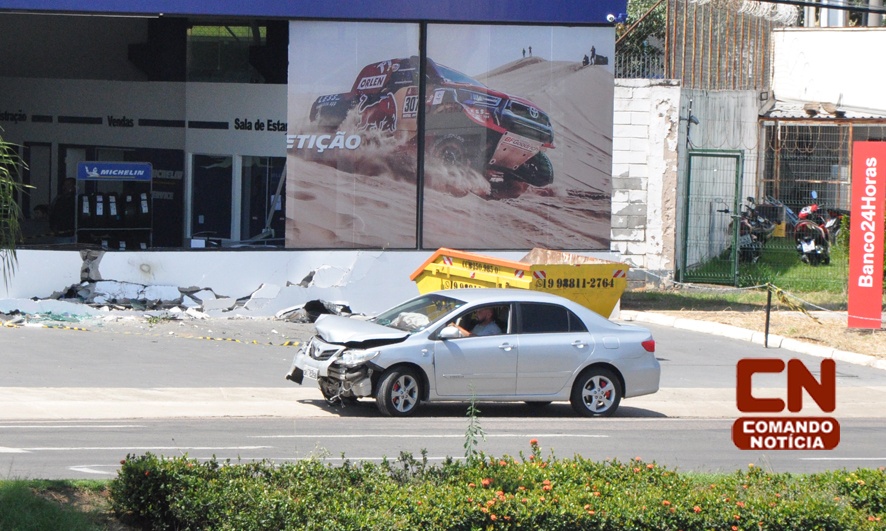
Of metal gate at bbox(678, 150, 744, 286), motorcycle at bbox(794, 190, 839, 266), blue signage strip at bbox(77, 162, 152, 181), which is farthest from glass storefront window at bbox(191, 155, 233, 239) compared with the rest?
motorcycle at bbox(794, 190, 839, 266)

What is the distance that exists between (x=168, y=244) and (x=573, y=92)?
12.4m

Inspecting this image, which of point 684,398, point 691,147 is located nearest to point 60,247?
point 684,398

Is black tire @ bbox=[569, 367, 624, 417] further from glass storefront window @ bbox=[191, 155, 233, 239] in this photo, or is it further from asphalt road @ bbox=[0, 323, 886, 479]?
glass storefront window @ bbox=[191, 155, 233, 239]

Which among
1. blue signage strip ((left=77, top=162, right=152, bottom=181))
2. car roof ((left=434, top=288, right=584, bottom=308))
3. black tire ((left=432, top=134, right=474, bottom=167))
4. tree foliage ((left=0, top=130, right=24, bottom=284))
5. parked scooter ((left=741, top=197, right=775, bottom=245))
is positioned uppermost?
black tire ((left=432, top=134, right=474, bottom=167))

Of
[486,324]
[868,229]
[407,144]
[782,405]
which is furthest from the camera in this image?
[407,144]

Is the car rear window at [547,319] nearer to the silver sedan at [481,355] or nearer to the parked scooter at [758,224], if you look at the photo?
the silver sedan at [481,355]

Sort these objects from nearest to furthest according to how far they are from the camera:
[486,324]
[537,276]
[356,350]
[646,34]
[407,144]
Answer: [356,350]
[486,324]
[537,276]
[407,144]
[646,34]

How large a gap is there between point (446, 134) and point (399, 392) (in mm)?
9430

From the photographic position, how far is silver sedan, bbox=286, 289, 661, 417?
503 inches

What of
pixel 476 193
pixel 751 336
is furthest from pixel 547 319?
pixel 476 193

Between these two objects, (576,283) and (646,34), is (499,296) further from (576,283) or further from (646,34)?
(646,34)

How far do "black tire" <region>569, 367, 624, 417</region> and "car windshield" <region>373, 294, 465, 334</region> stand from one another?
6.06 feet

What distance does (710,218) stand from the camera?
86.9ft

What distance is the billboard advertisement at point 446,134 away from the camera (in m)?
21.0
